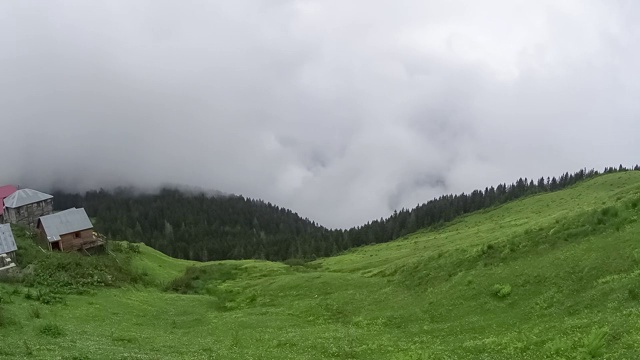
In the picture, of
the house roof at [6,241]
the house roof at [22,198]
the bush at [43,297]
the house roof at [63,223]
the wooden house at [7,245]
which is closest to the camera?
the bush at [43,297]

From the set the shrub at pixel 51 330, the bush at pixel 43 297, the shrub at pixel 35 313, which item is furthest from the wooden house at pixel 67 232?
the shrub at pixel 51 330

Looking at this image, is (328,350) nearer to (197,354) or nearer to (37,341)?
(197,354)

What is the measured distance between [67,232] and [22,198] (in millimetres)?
22616

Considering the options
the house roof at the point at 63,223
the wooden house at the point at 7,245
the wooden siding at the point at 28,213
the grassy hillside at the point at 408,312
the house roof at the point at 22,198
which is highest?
the house roof at the point at 22,198

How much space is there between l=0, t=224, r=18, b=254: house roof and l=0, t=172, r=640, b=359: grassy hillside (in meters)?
12.5

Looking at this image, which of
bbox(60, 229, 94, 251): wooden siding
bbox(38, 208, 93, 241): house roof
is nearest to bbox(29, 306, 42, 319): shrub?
bbox(38, 208, 93, 241): house roof

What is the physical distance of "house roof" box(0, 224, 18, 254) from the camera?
68588 millimetres

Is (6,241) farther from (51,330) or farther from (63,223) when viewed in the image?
(51,330)

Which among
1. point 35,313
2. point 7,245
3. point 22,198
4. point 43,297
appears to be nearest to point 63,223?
point 7,245

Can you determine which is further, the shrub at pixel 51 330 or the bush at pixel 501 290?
the bush at pixel 501 290

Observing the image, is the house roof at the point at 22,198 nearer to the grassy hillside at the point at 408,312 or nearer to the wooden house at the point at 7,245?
the wooden house at the point at 7,245

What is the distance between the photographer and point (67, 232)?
8681 centimetres

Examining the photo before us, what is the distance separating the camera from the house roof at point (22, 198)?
9919 centimetres

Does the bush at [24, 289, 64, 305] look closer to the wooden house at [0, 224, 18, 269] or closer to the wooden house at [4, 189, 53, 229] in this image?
the wooden house at [0, 224, 18, 269]
